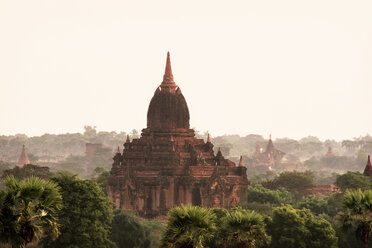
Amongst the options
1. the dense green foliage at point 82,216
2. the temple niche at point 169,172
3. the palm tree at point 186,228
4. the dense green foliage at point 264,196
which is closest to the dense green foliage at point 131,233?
the dense green foliage at point 82,216

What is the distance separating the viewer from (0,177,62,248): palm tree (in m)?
42.3

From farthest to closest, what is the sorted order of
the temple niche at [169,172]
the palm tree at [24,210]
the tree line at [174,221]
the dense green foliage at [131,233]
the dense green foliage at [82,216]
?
the temple niche at [169,172] → the dense green foliage at [131,233] → the dense green foliage at [82,216] → the tree line at [174,221] → the palm tree at [24,210]

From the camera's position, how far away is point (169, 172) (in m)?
82.4

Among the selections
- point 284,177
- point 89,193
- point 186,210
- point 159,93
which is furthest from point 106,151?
point 186,210

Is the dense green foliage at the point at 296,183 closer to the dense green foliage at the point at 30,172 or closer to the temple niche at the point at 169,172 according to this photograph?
the temple niche at the point at 169,172

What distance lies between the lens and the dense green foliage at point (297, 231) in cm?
5966

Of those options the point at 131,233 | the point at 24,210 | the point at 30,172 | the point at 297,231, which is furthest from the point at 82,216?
the point at 30,172

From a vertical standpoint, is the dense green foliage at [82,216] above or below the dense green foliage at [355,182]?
below

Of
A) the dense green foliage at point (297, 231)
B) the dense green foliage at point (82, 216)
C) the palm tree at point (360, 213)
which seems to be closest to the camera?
the palm tree at point (360, 213)

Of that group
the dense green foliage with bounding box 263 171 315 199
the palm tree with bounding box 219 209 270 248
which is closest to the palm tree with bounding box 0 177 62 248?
the palm tree with bounding box 219 209 270 248

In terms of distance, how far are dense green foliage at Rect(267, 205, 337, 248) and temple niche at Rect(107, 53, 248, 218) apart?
1983cm

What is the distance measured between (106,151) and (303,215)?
129 m

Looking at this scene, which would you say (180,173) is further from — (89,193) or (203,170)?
(89,193)

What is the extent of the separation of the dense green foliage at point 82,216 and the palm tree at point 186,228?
47.1 ft
